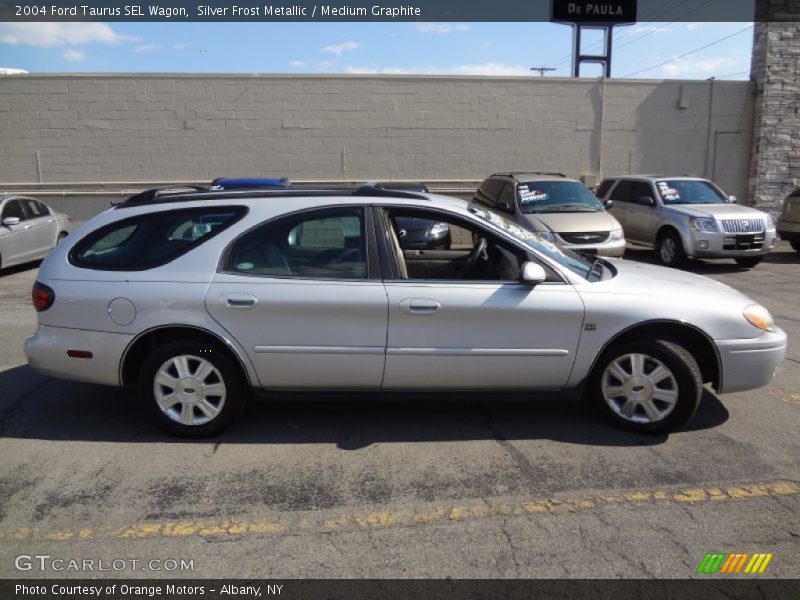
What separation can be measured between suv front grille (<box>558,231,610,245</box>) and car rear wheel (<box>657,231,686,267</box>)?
7.33 feet

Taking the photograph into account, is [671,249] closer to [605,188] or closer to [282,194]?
[605,188]

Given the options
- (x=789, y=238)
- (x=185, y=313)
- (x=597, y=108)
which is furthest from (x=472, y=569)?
(x=597, y=108)

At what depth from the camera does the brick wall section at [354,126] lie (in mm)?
16578

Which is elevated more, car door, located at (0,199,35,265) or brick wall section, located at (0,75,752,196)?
brick wall section, located at (0,75,752,196)

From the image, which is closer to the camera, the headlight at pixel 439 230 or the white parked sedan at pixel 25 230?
the headlight at pixel 439 230

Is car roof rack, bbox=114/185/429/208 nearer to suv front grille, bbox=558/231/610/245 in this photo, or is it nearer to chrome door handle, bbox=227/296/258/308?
chrome door handle, bbox=227/296/258/308

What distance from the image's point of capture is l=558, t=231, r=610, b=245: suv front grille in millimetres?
10398

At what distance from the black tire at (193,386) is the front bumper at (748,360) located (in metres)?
3.20

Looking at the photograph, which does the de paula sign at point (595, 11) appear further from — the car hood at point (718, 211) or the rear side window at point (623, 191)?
the car hood at point (718, 211)

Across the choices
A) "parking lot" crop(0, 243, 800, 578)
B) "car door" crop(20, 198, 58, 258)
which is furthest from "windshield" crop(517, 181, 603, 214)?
"car door" crop(20, 198, 58, 258)

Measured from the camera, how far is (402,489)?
3.75 m

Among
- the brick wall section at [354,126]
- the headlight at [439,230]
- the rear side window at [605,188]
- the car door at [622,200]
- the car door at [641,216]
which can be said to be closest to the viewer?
the headlight at [439,230]

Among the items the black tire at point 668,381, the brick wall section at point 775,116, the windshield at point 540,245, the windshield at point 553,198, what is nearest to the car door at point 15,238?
the windshield at point 553,198

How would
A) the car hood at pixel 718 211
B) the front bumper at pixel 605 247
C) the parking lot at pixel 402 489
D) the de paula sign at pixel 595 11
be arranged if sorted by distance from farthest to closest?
the de paula sign at pixel 595 11 < the car hood at pixel 718 211 < the front bumper at pixel 605 247 < the parking lot at pixel 402 489
